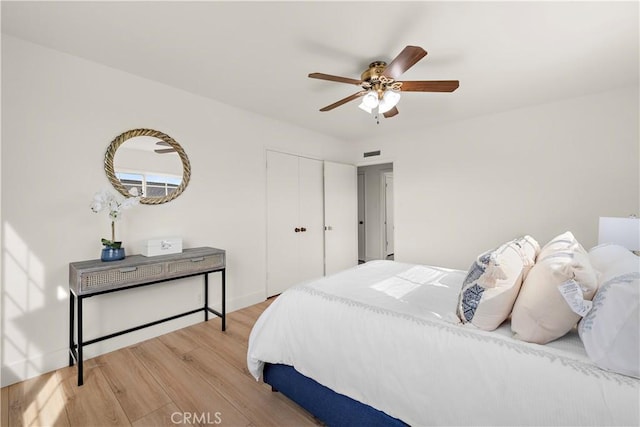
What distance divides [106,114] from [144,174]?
1.91 ft

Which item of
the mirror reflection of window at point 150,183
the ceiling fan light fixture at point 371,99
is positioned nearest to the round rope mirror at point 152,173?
the mirror reflection of window at point 150,183

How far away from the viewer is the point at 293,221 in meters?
4.04

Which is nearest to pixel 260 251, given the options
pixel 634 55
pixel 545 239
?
pixel 545 239

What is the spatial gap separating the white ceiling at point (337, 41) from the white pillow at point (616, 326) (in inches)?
66.3

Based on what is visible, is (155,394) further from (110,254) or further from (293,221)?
(293,221)

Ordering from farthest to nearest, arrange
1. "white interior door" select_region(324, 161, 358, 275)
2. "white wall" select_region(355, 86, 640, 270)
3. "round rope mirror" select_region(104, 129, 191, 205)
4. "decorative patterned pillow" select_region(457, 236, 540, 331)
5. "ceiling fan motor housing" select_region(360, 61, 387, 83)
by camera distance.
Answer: "white interior door" select_region(324, 161, 358, 275) → "white wall" select_region(355, 86, 640, 270) → "round rope mirror" select_region(104, 129, 191, 205) → "ceiling fan motor housing" select_region(360, 61, 387, 83) → "decorative patterned pillow" select_region(457, 236, 540, 331)

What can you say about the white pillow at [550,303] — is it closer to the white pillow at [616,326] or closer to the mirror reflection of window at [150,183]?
the white pillow at [616,326]

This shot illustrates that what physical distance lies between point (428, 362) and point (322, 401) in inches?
27.5

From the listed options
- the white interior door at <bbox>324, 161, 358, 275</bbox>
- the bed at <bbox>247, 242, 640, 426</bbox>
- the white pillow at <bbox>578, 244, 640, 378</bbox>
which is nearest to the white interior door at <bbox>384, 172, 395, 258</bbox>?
the white interior door at <bbox>324, 161, 358, 275</bbox>

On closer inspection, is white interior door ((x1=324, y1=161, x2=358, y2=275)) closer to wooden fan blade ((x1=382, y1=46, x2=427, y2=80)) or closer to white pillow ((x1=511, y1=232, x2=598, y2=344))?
wooden fan blade ((x1=382, y1=46, x2=427, y2=80))

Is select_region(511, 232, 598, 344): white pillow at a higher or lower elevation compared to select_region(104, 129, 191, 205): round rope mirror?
lower

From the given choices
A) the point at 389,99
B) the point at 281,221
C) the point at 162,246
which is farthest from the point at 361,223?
the point at 162,246

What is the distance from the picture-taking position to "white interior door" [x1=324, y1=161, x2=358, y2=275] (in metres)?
4.54

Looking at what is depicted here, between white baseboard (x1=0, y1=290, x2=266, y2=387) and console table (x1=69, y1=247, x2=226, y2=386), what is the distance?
0.07 m
